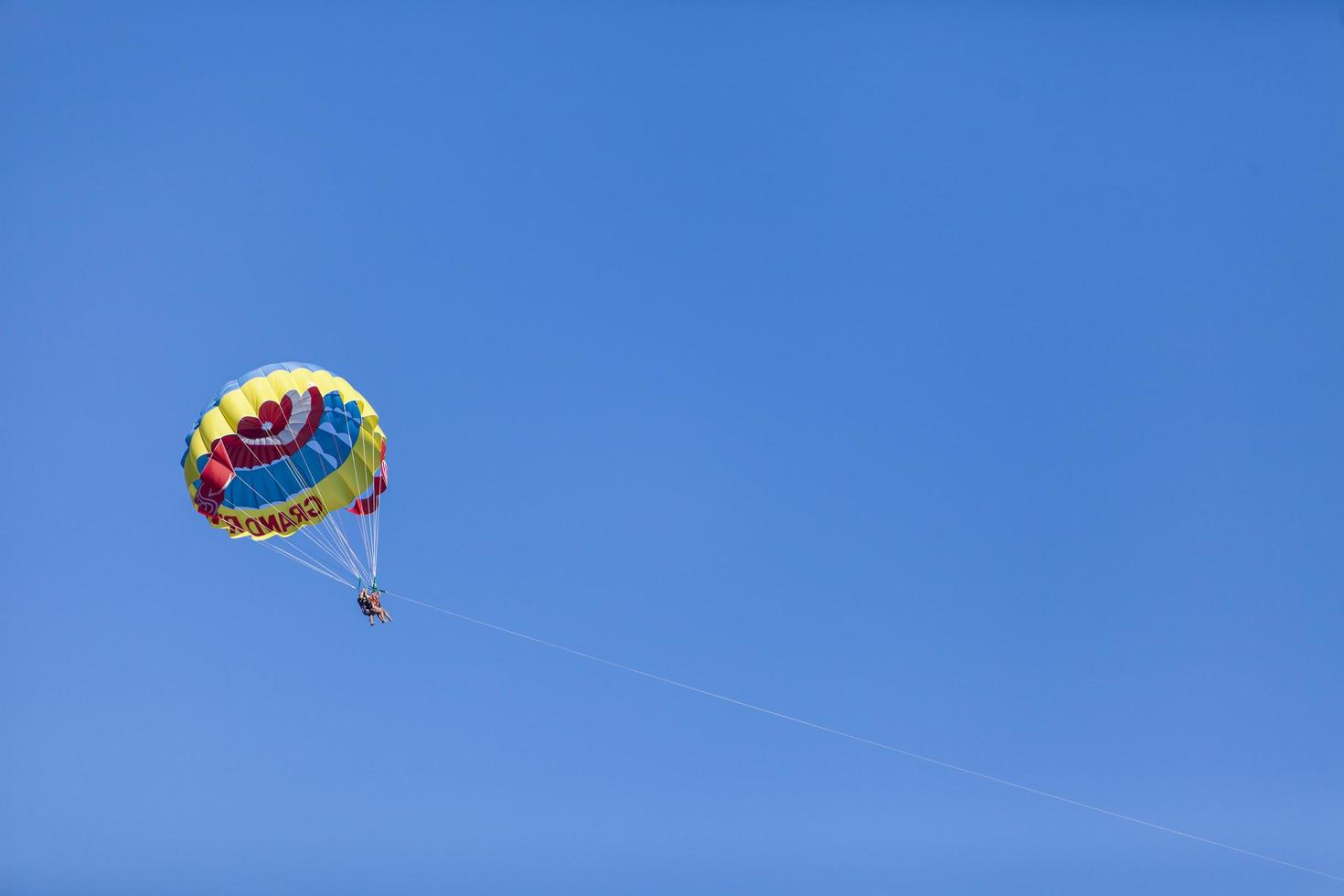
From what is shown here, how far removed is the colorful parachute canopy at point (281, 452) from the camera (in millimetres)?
39688

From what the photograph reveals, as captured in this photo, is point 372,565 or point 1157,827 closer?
point 1157,827

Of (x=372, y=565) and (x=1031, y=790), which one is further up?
(x=372, y=565)

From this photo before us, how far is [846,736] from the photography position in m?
37.1

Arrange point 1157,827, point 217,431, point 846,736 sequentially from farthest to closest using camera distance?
point 217,431 < point 846,736 < point 1157,827

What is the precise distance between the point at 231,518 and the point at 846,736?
15.7 meters

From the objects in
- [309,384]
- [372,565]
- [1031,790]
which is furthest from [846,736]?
[309,384]

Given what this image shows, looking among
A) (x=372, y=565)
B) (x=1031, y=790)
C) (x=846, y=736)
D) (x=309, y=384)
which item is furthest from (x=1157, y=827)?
(x=309, y=384)

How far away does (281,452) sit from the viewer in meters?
40.2

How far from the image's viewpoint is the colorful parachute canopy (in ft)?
130

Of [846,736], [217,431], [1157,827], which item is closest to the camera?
[1157,827]

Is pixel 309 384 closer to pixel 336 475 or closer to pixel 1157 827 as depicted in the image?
pixel 336 475

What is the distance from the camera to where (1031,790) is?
115 ft

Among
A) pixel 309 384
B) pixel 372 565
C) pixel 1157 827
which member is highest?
pixel 309 384

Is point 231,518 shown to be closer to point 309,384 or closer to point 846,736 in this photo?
point 309,384
